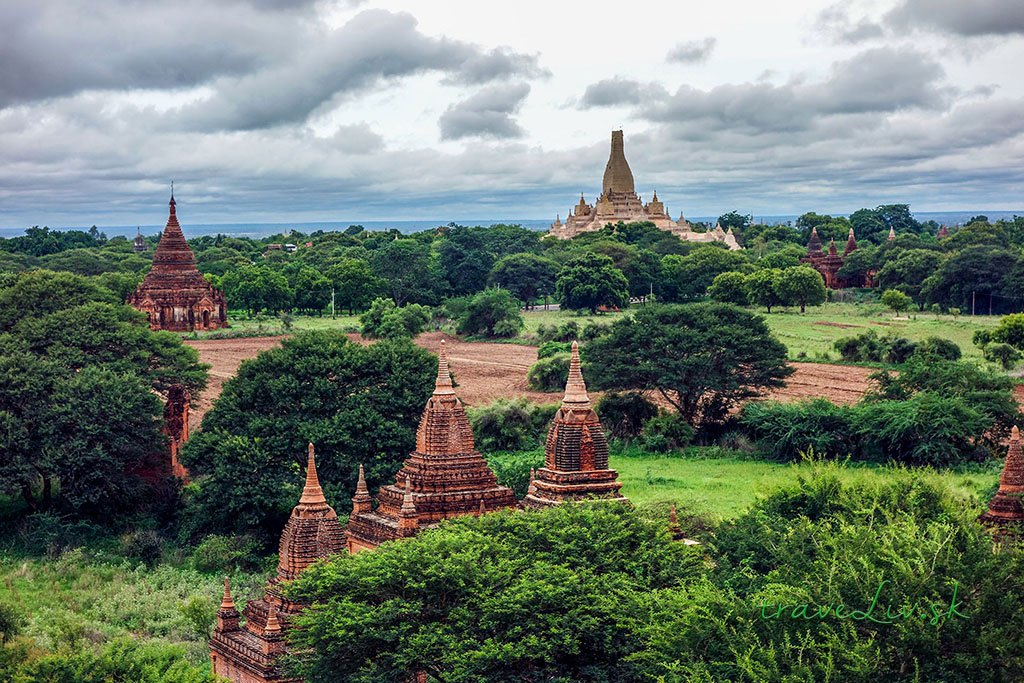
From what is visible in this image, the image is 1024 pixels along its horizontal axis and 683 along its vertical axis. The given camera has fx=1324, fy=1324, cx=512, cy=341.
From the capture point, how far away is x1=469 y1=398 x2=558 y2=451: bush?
42188mm

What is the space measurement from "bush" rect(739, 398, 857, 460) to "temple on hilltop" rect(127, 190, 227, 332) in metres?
42.4

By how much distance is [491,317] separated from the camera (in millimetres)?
75750

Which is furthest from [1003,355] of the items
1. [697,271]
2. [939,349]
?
[697,271]

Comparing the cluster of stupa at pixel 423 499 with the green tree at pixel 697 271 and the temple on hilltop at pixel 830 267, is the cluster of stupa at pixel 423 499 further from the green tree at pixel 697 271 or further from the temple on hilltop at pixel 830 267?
the temple on hilltop at pixel 830 267

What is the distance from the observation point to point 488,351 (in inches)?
2749

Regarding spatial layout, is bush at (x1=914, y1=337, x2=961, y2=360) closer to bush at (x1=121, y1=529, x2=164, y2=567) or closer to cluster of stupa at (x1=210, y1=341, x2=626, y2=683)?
bush at (x1=121, y1=529, x2=164, y2=567)

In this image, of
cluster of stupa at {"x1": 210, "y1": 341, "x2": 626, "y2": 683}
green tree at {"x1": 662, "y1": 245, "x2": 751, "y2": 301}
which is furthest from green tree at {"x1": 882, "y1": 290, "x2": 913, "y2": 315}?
cluster of stupa at {"x1": 210, "y1": 341, "x2": 626, "y2": 683}

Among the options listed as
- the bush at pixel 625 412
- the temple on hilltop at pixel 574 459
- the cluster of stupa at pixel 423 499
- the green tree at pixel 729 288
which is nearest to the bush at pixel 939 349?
the bush at pixel 625 412

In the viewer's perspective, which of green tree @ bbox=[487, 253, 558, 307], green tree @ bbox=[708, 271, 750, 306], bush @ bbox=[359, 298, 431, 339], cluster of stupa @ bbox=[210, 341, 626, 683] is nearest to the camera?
cluster of stupa @ bbox=[210, 341, 626, 683]

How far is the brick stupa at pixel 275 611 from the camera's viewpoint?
2133 cm

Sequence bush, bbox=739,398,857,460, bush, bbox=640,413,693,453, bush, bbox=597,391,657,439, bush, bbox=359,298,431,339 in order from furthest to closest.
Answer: bush, bbox=359,298,431,339 < bush, bbox=597,391,657,439 < bush, bbox=640,413,693,453 < bush, bbox=739,398,857,460

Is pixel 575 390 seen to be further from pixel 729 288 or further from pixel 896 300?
pixel 729 288

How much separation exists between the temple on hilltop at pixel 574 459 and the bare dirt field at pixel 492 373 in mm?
20463

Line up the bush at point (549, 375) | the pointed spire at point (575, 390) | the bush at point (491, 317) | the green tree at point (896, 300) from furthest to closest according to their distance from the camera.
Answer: the green tree at point (896, 300) < the bush at point (491, 317) < the bush at point (549, 375) < the pointed spire at point (575, 390)
